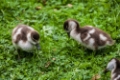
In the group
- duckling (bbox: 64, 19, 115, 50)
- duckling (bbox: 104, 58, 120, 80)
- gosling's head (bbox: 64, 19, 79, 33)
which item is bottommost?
duckling (bbox: 104, 58, 120, 80)

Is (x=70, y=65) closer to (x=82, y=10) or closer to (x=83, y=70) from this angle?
(x=83, y=70)

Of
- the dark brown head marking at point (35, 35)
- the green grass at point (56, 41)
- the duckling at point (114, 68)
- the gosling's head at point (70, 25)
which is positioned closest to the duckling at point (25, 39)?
the dark brown head marking at point (35, 35)

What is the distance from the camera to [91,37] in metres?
5.21

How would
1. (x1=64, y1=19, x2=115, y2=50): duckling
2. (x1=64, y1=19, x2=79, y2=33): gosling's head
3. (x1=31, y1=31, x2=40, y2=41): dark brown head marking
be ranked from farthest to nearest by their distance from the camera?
(x1=64, y1=19, x2=79, y2=33): gosling's head
(x1=64, y1=19, x2=115, y2=50): duckling
(x1=31, y1=31, x2=40, y2=41): dark brown head marking

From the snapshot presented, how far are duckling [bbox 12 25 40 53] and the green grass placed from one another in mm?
166

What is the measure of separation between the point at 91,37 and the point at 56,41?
0.68 m

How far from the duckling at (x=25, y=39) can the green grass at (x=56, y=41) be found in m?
0.17

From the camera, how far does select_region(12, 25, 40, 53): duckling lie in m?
5.05

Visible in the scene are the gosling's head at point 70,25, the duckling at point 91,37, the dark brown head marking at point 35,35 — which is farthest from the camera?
the gosling's head at point 70,25

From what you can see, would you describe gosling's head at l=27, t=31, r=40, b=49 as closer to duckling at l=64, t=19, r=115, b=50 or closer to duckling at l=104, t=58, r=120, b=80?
duckling at l=64, t=19, r=115, b=50

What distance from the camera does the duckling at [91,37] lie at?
5.20 m

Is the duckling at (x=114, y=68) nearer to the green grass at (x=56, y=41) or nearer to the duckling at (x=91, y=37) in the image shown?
the green grass at (x=56, y=41)

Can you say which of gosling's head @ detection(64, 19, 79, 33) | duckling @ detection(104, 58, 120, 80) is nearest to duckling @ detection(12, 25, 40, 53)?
gosling's head @ detection(64, 19, 79, 33)

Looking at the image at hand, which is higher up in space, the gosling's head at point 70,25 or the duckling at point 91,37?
the gosling's head at point 70,25
